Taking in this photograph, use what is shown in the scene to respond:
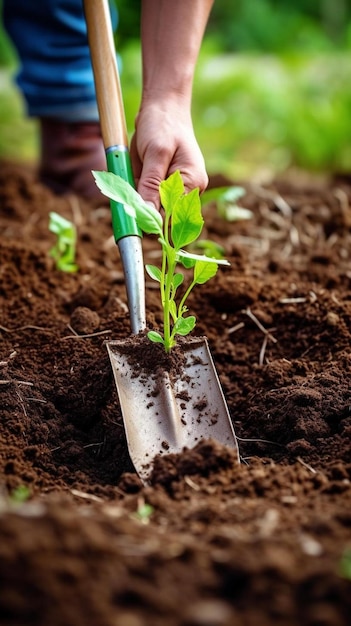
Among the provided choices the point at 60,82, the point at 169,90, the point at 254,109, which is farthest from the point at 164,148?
the point at 254,109

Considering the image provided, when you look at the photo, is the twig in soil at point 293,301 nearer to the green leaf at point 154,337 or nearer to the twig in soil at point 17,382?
the green leaf at point 154,337

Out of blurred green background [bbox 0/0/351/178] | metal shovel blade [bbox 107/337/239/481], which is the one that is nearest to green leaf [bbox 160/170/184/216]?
metal shovel blade [bbox 107/337/239/481]

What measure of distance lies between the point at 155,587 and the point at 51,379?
109 cm

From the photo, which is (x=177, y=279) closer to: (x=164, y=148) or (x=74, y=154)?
(x=164, y=148)

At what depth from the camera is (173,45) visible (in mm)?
2477

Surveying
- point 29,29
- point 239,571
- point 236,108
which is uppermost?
point 29,29

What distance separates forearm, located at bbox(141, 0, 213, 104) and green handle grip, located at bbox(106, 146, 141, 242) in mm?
247

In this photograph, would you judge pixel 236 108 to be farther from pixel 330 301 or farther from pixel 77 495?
pixel 77 495

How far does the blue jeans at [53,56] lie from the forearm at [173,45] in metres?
1.48

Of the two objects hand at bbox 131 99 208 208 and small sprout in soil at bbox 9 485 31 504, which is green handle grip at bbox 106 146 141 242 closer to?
hand at bbox 131 99 208 208

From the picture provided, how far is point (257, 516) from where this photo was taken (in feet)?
5.20

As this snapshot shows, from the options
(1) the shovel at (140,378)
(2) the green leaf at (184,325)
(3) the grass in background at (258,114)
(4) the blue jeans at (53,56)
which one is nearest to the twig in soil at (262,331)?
(1) the shovel at (140,378)

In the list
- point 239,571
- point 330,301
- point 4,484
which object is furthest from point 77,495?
point 330,301

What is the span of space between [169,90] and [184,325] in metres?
0.76
